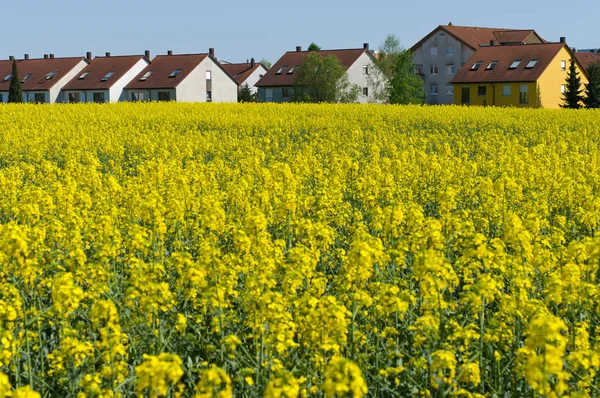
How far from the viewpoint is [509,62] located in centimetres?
7050

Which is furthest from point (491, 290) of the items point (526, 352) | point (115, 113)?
point (115, 113)

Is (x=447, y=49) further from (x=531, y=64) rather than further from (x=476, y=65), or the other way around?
(x=531, y=64)

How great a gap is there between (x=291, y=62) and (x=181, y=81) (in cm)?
1262

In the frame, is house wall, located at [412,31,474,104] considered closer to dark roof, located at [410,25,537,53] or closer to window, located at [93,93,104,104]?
dark roof, located at [410,25,537,53]

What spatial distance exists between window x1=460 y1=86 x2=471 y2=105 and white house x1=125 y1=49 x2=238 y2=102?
951 inches

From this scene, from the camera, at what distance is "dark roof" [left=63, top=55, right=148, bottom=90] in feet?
261

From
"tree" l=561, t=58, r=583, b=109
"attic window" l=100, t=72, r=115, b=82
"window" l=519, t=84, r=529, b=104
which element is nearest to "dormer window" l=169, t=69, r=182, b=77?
"attic window" l=100, t=72, r=115, b=82

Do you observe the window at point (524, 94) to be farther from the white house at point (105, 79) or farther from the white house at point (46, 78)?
the white house at point (46, 78)

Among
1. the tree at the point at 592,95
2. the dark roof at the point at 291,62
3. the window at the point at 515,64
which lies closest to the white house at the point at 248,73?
the dark roof at the point at 291,62

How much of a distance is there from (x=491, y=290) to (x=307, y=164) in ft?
33.1

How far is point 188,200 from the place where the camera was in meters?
10.6

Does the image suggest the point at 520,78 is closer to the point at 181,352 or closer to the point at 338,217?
the point at 338,217

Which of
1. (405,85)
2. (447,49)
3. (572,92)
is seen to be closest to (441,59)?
(447,49)

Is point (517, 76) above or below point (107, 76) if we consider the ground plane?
below
